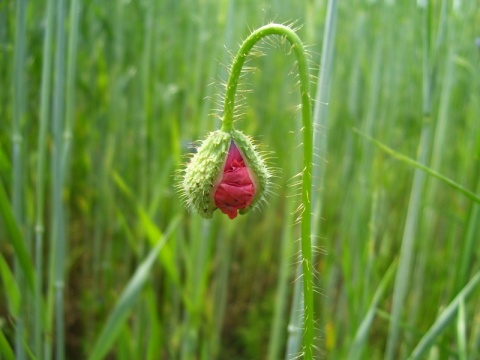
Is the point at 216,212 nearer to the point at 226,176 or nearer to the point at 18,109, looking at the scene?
the point at 18,109

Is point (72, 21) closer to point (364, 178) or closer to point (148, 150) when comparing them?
point (148, 150)

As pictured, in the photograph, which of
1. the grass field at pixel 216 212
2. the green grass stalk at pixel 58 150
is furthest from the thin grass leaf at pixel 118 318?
the green grass stalk at pixel 58 150

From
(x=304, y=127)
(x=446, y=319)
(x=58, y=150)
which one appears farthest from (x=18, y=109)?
(x=446, y=319)

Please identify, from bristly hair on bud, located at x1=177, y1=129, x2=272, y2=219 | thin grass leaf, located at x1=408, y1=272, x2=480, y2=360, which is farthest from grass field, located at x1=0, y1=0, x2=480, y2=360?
bristly hair on bud, located at x1=177, y1=129, x2=272, y2=219

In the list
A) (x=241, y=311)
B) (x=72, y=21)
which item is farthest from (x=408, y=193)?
(x=72, y=21)

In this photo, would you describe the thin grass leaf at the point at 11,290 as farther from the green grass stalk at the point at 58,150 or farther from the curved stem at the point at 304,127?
the curved stem at the point at 304,127

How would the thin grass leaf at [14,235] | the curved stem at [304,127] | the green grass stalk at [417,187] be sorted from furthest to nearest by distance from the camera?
the green grass stalk at [417,187] < the thin grass leaf at [14,235] < the curved stem at [304,127]

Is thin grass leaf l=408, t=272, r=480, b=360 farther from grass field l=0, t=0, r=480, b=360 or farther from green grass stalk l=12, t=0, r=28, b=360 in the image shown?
green grass stalk l=12, t=0, r=28, b=360
